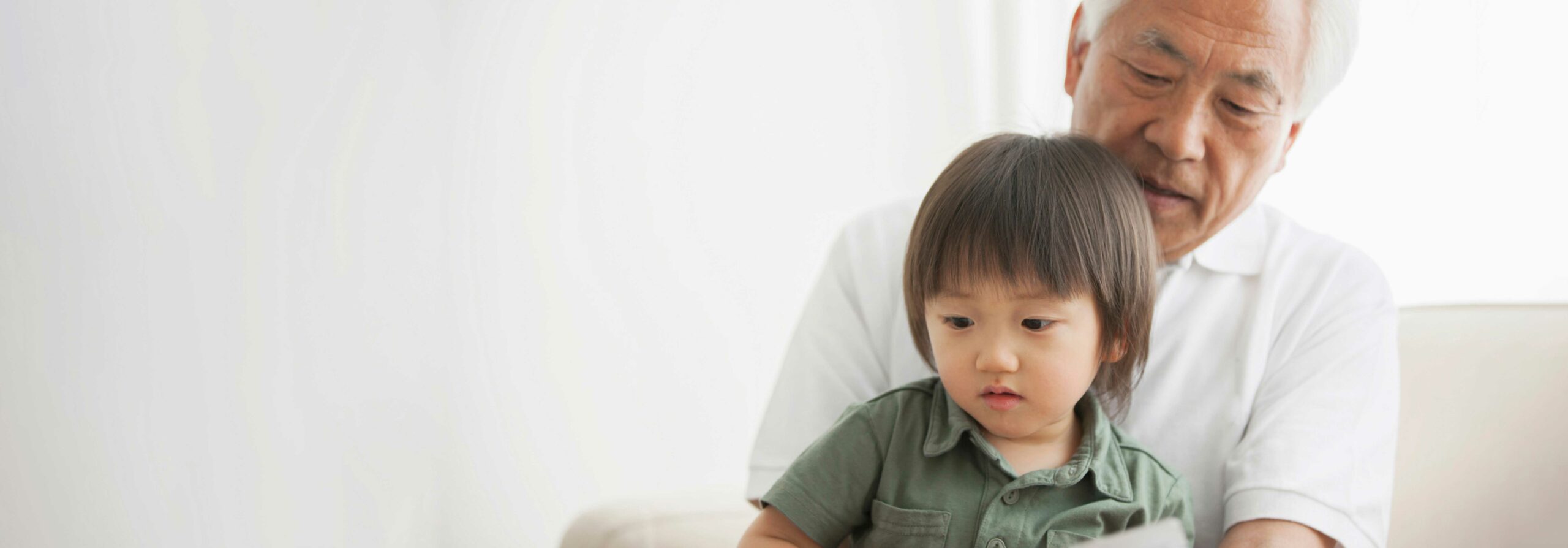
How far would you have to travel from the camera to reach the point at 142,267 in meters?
1.45

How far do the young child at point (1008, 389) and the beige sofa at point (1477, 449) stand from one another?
0.32m

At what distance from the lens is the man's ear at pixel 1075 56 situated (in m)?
1.51

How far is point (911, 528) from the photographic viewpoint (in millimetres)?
1212

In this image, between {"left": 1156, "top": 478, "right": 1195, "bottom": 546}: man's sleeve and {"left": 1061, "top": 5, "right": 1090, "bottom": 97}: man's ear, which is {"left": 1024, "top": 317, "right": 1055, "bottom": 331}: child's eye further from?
{"left": 1061, "top": 5, "right": 1090, "bottom": 97}: man's ear

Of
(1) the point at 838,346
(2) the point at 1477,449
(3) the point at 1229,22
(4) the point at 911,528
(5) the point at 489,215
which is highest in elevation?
(3) the point at 1229,22

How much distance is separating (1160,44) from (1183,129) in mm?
101

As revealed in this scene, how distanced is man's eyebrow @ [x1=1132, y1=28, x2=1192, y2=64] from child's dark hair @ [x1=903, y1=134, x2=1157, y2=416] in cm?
14

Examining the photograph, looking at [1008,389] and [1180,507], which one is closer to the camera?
[1008,389]

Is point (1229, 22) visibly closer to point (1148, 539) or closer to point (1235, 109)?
point (1235, 109)

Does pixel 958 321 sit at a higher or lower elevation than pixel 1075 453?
higher

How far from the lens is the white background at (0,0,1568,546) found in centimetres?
137

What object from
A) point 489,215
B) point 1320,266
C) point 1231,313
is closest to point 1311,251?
point 1320,266

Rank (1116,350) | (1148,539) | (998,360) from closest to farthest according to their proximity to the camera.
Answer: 1. (1148,539)
2. (998,360)
3. (1116,350)

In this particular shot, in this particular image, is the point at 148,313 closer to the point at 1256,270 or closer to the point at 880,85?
the point at 1256,270
